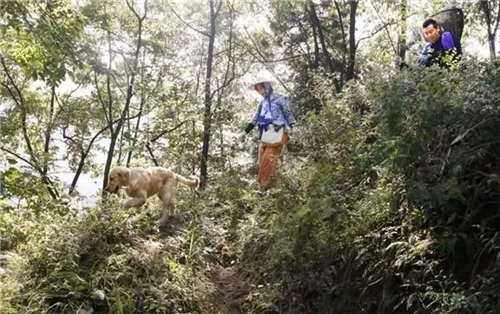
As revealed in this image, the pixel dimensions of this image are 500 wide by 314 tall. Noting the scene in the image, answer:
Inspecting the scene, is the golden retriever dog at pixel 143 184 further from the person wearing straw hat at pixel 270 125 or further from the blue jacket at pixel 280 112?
the blue jacket at pixel 280 112

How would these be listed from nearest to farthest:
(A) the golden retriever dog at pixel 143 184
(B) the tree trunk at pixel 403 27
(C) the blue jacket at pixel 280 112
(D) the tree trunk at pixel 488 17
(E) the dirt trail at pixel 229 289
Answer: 1. (E) the dirt trail at pixel 229 289
2. (A) the golden retriever dog at pixel 143 184
3. (C) the blue jacket at pixel 280 112
4. (D) the tree trunk at pixel 488 17
5. (B) the tree trunk at pixel 403 27

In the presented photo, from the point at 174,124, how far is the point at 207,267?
7781 millimetres

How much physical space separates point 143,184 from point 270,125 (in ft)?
7.37

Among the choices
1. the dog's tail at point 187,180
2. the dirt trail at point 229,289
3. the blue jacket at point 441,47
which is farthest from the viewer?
the dog's tail at point 187,180

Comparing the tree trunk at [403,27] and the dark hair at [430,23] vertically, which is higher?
the tree trunk at [403,27]

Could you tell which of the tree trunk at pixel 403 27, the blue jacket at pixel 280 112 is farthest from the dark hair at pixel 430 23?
the tree trunk at pixel 403 27

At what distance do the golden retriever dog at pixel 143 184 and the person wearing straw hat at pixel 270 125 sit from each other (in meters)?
1.44

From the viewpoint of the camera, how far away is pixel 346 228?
4.59 meters

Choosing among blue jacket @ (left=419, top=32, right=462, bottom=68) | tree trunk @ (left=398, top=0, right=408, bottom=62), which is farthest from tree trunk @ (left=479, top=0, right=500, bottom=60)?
blue jacket @ (left=419, top=32, right=462, bottom=68)

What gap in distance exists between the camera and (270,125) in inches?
295

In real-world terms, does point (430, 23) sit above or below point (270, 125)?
above

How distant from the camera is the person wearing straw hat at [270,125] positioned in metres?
7.45

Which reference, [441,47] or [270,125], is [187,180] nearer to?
[270,125]

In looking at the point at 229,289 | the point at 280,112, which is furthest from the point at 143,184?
the point at 280,112
